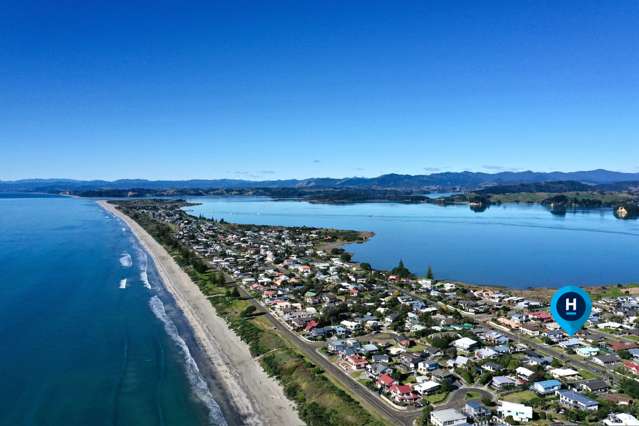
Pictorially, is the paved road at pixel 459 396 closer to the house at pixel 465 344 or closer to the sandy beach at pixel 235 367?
the house at pixel 465 344

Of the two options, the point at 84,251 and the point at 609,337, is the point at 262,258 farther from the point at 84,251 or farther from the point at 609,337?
the point at 609,337

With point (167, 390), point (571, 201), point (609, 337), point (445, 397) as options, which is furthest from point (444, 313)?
point (571, 201)

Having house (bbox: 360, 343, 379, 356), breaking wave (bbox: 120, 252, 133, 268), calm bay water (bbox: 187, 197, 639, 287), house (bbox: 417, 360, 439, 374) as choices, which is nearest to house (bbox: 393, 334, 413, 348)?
house (bbox: 360, 343, 379, 356)

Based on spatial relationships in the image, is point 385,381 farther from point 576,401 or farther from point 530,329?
point 530,329

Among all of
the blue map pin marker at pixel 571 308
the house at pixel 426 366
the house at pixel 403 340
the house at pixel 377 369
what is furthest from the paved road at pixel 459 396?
the house at pixel 403 340

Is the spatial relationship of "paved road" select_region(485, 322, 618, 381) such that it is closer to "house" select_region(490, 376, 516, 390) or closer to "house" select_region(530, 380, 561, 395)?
"house" select_region(530, 380, 561, 395)
